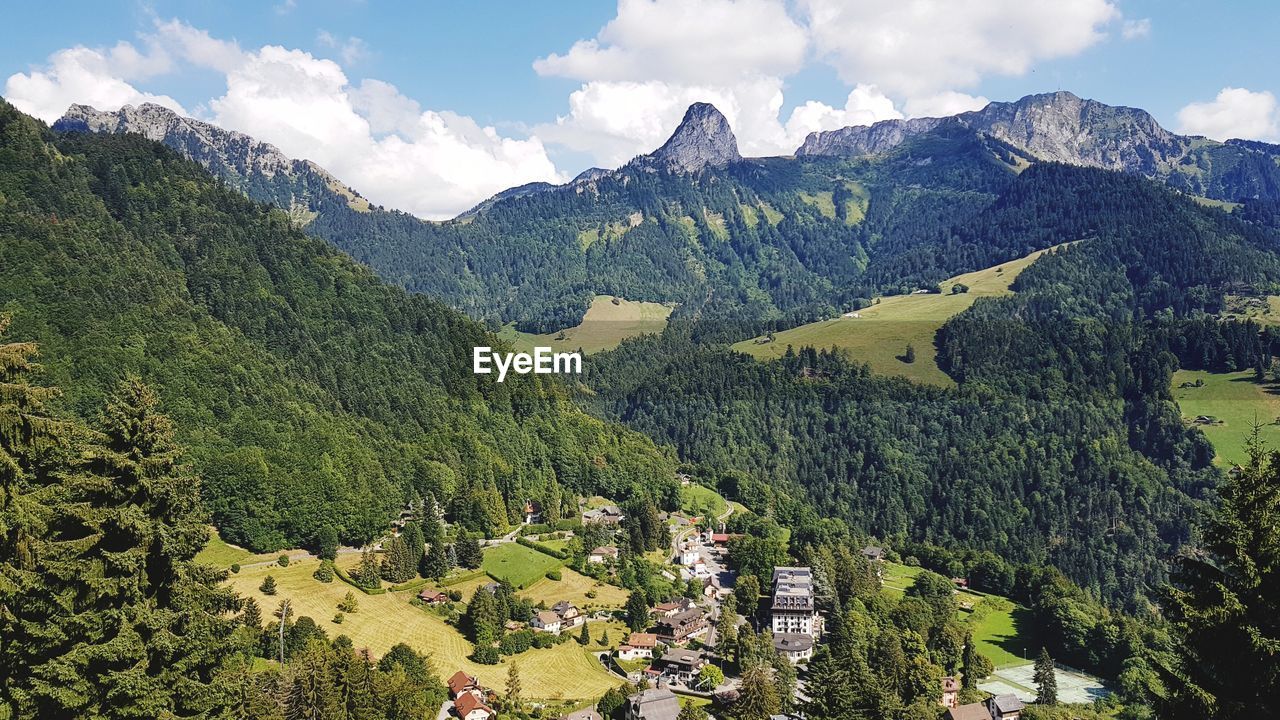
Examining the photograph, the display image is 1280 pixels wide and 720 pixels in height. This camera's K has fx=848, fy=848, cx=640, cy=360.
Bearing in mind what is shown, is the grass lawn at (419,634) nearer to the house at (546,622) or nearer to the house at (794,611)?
the house at (546,622)

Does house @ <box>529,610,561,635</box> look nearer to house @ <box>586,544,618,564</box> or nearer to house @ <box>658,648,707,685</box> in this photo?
house @ <box>658,648,707,685</box>

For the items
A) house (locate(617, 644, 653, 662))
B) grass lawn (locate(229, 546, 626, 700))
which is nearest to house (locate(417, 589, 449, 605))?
grass lawn (locate(229, 546, 626, 700))

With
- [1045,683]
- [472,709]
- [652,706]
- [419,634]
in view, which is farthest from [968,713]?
[419,634]

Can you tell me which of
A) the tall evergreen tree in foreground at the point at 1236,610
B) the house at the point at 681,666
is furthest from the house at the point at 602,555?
the tall evergreen tree in foreground at the point at 1236,610

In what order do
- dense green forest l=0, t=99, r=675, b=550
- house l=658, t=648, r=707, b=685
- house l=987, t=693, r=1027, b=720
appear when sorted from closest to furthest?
house l=987, t=693, r=1027, b=720, house l=658, t=648, r=707, b=685, dense green forest l=0, t=99, r=675, b=550

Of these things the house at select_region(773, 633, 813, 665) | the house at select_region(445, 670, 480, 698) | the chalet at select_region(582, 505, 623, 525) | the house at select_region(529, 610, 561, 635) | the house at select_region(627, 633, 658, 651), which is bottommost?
the house at select_region(773, 633, 813, 665)

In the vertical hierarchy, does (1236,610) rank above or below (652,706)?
above

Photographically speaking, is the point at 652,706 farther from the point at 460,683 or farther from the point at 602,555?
the point at 602,555
